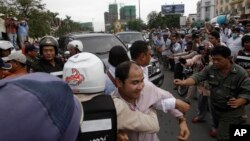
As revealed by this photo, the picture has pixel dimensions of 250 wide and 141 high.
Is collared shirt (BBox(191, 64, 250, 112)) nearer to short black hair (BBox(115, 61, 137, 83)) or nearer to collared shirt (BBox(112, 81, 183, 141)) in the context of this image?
collared shirt (BBox(112, 81, 183, 141))

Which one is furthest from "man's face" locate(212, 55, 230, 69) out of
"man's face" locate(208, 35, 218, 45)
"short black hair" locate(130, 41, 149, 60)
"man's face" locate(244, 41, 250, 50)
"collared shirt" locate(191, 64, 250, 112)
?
"man's face" locate(208, 35, 218, 45)

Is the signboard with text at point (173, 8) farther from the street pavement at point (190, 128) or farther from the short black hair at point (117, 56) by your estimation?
the short black hair at point (117, 56)

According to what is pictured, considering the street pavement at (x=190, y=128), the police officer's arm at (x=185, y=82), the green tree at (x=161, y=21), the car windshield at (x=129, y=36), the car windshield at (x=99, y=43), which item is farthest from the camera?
the green tree at (x=161, y=21)

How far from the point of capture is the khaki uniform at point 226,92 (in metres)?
3.58

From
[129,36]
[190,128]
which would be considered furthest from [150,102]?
[129,36]

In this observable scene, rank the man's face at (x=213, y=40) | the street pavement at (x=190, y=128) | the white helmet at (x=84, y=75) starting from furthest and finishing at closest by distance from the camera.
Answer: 1. the man's face at (x=213, y=40)
2. the street pavement at (x=190, y=128)
3. the white helmet at (x=84, y=75)

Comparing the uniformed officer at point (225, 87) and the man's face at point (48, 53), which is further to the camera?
the man's face at point (48, 53)

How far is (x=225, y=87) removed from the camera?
12.1 ft

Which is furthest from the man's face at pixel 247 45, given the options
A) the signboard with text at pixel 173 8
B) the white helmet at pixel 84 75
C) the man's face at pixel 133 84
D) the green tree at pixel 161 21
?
the signboard with text at pixel 173 8

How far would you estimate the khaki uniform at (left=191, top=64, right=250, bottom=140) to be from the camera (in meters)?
Answer: 3.58

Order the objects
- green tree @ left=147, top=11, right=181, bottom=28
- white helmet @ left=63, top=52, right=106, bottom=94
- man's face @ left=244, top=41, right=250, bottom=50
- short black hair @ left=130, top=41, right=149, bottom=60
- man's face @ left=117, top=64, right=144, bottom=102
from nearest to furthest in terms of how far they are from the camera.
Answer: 1. white helmet @ left=63, top=52, right=106, bottom=94
2. man's face @ left=117, top=64, right=144, bottom=102
3. short black hair @ left=130, top=41, right=149, bottom=60
4. man's face @ left=244, top=41, right=250, bottom=50
5. green tree @ left=147, top=11, right=181, bottom=28

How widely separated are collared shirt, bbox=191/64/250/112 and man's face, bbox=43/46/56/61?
1.94 m

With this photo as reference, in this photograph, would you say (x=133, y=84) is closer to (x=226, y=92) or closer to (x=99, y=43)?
(x=226, y=92)

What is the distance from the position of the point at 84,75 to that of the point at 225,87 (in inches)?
98.6
